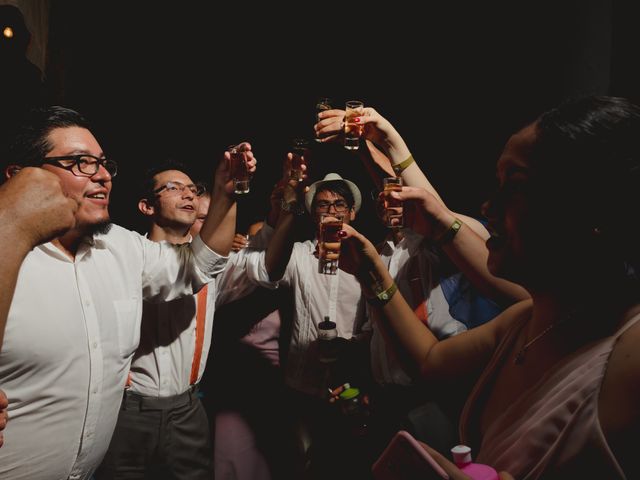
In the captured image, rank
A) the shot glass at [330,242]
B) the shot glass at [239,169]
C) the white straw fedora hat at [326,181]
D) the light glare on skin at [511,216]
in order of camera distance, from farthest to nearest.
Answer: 1. the white straw fedora hat at [326,181]
2. the shot glass at [239,169]
3. the shot glass at [330,242]
4. the light glare on skin at [511,216]

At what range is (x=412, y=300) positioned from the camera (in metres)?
3.09

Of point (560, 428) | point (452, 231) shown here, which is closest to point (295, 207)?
point (452, 231)

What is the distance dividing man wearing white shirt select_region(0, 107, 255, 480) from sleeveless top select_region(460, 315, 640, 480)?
5.37ft

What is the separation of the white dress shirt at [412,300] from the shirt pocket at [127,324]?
154cm

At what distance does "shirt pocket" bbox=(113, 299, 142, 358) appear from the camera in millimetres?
2158

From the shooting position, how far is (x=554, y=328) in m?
1.23

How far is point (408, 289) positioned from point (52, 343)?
7.15 ft

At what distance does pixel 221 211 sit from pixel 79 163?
2.34 ft

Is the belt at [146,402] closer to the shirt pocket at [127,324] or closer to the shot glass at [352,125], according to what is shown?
the shirt pocket at [127,324]

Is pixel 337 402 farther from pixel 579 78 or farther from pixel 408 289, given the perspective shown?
pixel 579 78

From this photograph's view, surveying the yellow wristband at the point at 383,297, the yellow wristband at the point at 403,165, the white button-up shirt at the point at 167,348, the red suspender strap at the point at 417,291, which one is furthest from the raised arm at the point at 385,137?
the white button-up shirt at the point at 167,348

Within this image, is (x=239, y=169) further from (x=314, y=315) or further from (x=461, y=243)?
(x=314, y=315)

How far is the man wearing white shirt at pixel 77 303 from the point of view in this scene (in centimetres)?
176

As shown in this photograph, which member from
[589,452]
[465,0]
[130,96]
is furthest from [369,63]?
[589,452]
